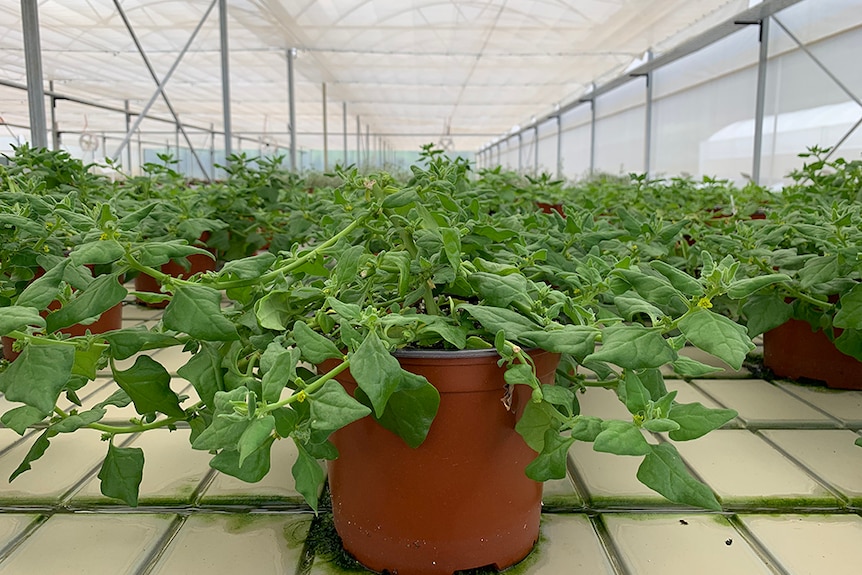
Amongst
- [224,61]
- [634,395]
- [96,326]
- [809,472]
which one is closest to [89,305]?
[634,395]

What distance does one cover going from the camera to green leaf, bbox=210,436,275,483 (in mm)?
865

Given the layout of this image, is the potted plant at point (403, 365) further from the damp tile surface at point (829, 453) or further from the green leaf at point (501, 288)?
the damp tile surface at point (829, 453)

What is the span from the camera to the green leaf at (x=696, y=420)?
880 mm

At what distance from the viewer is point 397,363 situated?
844mm

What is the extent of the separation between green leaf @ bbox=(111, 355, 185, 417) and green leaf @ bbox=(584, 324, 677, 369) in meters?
0.65

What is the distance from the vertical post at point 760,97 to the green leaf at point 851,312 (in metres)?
4.68

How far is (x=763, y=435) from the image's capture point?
1.64 meters

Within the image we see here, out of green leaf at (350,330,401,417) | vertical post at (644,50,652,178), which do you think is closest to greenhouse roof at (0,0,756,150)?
vertical post at (644,50,652,178)

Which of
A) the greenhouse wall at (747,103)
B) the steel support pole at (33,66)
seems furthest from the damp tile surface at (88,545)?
the greenhouse wall at (747,103)

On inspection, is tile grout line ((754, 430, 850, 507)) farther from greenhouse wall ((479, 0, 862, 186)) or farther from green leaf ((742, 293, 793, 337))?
greenhouse wall ((479, 0, 862, 186))

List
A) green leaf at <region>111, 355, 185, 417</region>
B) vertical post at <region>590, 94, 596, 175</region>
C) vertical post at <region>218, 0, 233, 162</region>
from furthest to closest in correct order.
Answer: vertical post at <region>590, 94, 596, 175</region> < vertical post at <region>218, 0, 233, 162</region> < green leaf at <region>111, 355, 185, 417</region>

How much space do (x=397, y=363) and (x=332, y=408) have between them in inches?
3.8

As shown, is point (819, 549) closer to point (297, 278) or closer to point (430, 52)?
point (297, 278)

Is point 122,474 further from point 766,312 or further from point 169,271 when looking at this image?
point 169,271
